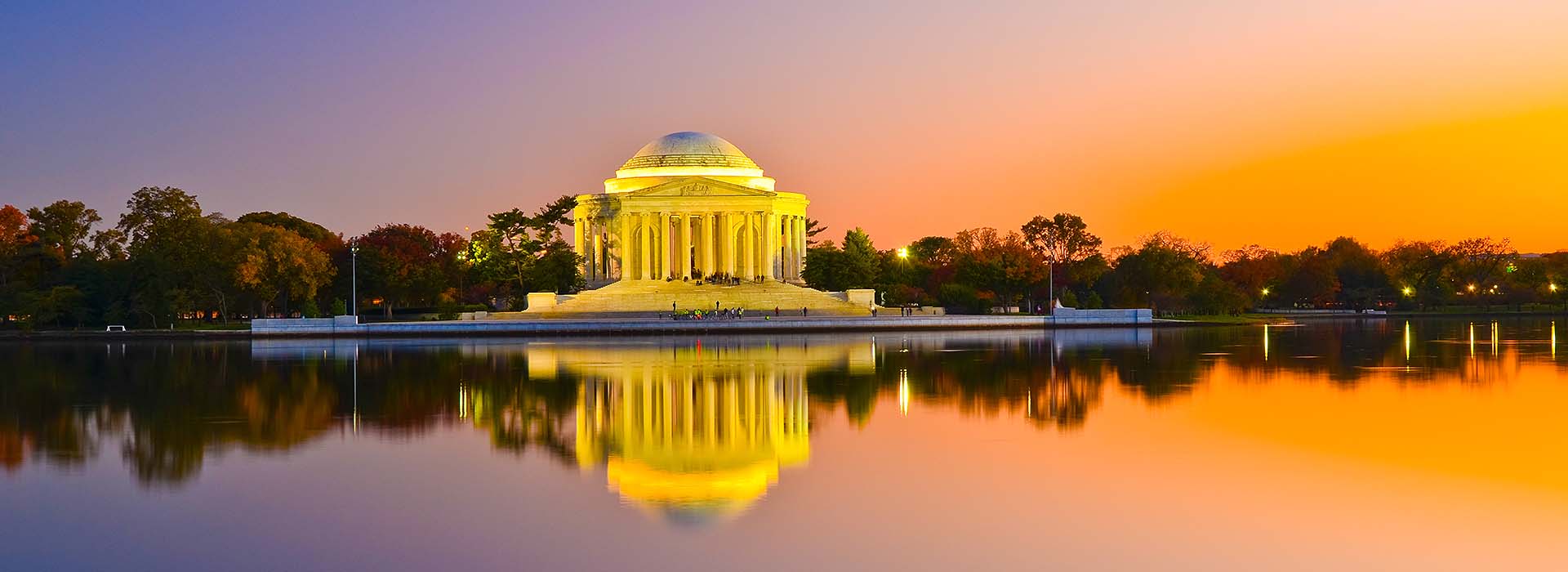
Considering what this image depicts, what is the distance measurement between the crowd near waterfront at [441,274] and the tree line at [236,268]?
4.3 inches

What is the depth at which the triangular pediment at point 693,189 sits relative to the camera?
9675 centimetres

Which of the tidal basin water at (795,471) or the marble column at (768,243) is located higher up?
the marble column at (768,243)

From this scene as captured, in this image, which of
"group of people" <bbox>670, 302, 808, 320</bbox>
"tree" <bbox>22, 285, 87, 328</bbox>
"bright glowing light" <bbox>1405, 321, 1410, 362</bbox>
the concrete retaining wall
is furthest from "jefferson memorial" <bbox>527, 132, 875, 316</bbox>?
"bright glowing light" <bbox>1405, 321, 1410, 362</bbox>

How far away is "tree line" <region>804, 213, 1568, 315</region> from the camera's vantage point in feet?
320

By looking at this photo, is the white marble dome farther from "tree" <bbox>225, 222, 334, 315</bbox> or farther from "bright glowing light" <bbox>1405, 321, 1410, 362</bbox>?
"bright glowing light" <bbox>1405, 321, 1410, 362</bbox>

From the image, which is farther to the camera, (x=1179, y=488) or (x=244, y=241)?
(x=244, y=241)

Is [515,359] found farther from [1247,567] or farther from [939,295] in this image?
[939,295]

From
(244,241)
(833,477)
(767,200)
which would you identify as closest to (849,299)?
(767,200)

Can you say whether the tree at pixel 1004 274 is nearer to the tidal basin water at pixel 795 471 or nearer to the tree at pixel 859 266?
the tree at pixel 859 266

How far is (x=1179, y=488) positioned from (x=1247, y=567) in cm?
420

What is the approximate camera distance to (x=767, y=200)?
97.9 metres

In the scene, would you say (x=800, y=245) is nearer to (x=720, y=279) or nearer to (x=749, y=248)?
(x=749, y=248)

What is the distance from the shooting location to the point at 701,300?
86000mm

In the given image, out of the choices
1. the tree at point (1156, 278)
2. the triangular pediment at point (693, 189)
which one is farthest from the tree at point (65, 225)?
the tree at point (1156, 278)
